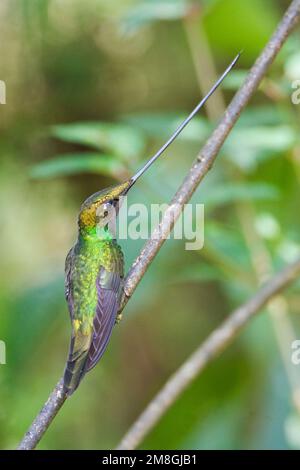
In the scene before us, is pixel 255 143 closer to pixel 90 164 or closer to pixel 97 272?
pixel 90 164

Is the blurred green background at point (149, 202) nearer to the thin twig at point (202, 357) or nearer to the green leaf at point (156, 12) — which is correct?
the green leaf at point (156, 12)

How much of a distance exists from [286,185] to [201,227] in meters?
0.88

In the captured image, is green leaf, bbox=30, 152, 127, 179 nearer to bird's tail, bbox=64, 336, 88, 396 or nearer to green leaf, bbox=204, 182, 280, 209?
green leaf, bbox=204, 182, 280, 209

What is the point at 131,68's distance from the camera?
3.81m

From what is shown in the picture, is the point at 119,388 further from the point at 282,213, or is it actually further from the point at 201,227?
the point at 201,227

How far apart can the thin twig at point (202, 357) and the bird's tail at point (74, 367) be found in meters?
0.59

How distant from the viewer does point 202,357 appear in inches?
85.8

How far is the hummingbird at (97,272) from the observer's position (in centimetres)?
149

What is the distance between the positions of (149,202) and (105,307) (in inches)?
50.6

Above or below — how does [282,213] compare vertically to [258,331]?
above

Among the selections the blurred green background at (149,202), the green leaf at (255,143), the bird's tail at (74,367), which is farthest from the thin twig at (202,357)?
the bird's tail at (74,367)

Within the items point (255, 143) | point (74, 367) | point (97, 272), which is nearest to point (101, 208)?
point (97, 272)
